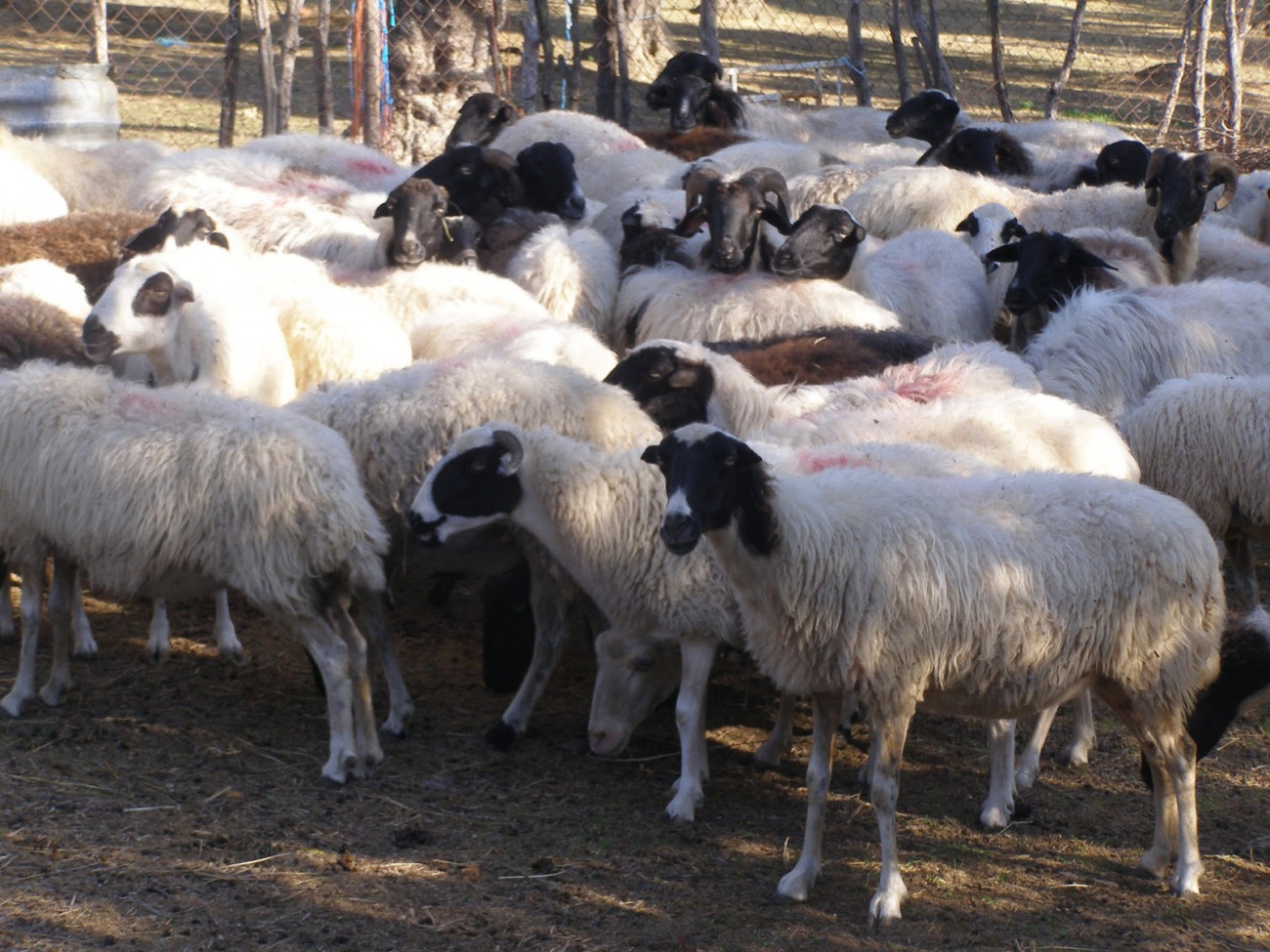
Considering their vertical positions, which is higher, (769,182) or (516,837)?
(769,182)

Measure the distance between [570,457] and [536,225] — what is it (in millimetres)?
3646

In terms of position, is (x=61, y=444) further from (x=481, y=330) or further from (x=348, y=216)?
(x=348, y=216)

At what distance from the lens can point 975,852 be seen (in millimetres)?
4602

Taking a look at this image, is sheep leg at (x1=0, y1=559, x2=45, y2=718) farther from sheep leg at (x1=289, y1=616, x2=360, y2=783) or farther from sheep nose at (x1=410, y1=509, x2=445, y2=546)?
sheep nose at (x1=410, y1=509, x2=445, y2=546)

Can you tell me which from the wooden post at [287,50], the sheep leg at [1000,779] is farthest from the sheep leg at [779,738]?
the wooden post at [287,50]

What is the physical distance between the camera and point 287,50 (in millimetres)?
10359

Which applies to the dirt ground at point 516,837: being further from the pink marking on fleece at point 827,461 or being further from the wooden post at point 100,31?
the wooden post at point 100,31

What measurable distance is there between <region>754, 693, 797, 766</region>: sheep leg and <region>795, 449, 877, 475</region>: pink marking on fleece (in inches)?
32.9

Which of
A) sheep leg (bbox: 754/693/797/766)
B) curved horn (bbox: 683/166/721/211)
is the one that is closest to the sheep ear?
curved horn (bbox: 683/166/721/211)

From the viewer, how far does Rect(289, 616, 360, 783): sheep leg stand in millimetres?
4820

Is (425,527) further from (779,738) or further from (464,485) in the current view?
(779,738)

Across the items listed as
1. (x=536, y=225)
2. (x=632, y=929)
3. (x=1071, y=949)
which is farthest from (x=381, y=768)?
(x=536, y=225)

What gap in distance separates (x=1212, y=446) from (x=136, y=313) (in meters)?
4.28

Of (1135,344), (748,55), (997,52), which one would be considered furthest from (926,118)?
(748,55)
